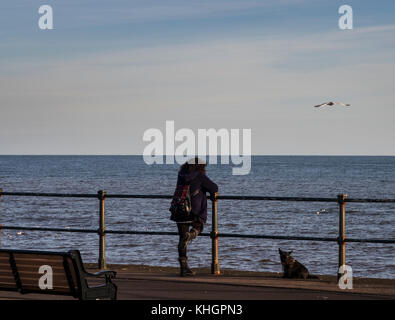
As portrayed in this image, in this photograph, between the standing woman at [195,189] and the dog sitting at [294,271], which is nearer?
the standing woman at [195,189]

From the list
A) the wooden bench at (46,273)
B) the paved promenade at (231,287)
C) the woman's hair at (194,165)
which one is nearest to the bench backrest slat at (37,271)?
the wooden bench at (46,273)

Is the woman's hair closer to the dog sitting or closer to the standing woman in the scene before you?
the standing woman

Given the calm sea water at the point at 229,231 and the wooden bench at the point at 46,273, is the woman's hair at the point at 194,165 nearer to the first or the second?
the wooden bench at the point at 46,273

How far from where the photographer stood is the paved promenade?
959cm

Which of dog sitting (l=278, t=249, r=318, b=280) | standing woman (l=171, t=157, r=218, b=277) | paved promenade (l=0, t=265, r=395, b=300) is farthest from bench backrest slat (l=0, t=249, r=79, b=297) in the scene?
dog sitting (l=278, t=249, r=318, b=280)

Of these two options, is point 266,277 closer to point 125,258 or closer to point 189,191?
point 189,191

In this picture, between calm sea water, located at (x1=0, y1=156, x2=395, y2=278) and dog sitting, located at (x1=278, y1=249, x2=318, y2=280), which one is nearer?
dog sitting, located at (x1=278, y1=249, x2=318, y2=280)

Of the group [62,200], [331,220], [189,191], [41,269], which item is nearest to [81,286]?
[41,269]

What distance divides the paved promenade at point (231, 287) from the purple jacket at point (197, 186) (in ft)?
3.18

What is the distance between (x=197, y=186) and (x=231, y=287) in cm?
156

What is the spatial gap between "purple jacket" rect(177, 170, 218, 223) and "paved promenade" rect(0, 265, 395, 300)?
0.97 meters

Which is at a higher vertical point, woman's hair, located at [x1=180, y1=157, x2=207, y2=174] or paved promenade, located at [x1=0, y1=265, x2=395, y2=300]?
woman's hair, located at [x1=180, y1=157, x2=207, y2=174]

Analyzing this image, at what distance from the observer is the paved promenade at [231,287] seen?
9.59 meters

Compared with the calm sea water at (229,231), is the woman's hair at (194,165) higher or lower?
higher
